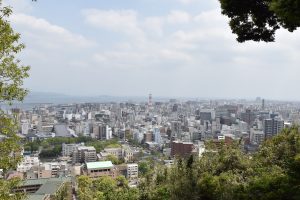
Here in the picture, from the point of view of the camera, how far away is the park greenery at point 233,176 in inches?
295

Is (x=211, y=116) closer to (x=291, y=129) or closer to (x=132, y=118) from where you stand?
(x=132, y=118)

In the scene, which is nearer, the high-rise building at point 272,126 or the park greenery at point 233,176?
the park greenery at point 233,176

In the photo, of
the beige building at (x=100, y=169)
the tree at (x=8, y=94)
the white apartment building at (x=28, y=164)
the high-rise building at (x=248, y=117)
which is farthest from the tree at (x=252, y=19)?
the high-rise building at (x=248, y=117)

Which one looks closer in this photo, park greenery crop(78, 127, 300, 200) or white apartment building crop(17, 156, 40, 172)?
park greenery crop(78, 127, 300, 200)

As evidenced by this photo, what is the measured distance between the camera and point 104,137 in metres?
78.3

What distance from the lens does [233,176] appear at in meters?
9.77

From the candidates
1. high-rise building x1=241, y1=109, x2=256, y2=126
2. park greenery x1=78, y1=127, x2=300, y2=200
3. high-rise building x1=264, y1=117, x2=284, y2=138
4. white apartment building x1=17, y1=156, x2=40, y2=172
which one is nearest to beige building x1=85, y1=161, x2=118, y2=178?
white apartment building x1=17, y1=156, x2=40, y2=172

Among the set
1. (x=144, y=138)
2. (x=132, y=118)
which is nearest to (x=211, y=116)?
(x=132, y=118)

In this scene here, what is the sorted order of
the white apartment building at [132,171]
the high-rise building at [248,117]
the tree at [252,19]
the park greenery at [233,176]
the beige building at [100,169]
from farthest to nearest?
the high-rise building at [248,117] → the white apartment building at [132,171] → the beige building at [100,169] → the park greenery at [233,176] → the tree at [252,19]

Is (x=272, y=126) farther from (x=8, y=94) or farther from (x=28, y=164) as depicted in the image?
(x=8, y=94)

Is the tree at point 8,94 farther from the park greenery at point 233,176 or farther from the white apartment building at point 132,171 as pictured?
the white apartment building at point 132,171

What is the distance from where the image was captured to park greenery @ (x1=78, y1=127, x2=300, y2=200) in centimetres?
748

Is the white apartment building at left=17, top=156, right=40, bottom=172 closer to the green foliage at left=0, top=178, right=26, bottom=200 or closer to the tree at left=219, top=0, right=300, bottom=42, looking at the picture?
the green foliage at left=0, top=178, right=26, bottom=200

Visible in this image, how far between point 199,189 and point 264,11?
5157mm
